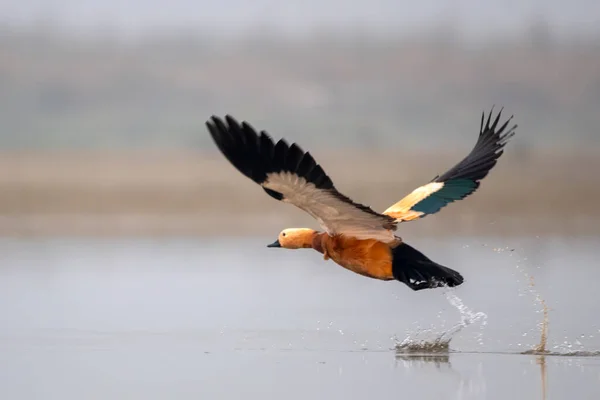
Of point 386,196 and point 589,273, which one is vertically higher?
point 386,196

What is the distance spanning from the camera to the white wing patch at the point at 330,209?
1205 cm

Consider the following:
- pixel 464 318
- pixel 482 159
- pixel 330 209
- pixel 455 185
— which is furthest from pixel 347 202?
pixel 464 318

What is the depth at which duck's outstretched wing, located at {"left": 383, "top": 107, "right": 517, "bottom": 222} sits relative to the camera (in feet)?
45.0

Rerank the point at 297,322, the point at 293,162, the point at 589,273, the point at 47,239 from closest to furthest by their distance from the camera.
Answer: the point at 293,162, the point at 297,322, the point at 589,273, the point at 47,239

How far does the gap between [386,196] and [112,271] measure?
474 inches

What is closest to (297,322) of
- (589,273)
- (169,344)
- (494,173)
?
(169,344)

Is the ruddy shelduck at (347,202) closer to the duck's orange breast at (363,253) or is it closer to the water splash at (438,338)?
the duck's orange breast at (363,253)

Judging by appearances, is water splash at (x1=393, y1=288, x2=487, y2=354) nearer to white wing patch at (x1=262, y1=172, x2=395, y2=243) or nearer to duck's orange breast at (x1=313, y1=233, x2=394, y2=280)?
duck's orange breast at (x1=313, y1=233, x2=394, y2=280)

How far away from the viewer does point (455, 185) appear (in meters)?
14.2

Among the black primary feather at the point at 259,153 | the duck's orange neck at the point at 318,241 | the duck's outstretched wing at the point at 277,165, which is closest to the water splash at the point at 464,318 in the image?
the duck's orange neck at the point at 318,241

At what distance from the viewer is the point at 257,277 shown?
1902cm

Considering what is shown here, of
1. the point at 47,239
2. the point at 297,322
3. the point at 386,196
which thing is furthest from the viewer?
the point at 386,196

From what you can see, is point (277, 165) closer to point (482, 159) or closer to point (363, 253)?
point (363, 253)

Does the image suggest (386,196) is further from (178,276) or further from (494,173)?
(178,276)
